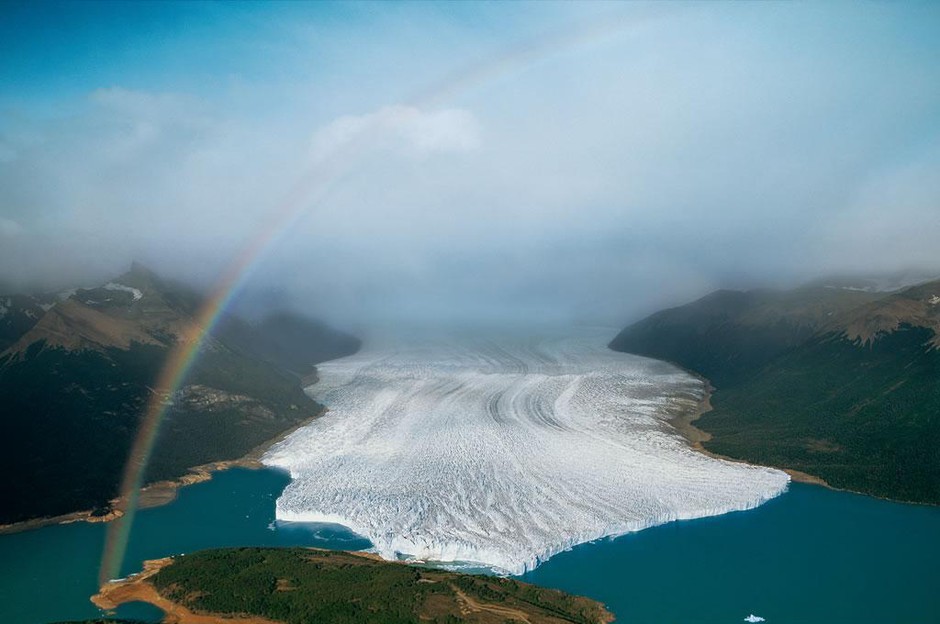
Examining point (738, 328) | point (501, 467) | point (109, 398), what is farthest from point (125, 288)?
point (738, 328)

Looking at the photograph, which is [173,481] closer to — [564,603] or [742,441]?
[564,603]

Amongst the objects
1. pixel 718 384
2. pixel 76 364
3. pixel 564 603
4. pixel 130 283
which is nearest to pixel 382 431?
pixel 76 364

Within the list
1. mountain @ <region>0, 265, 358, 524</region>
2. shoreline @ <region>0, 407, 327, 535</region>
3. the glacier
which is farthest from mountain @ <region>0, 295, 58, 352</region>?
the glacier

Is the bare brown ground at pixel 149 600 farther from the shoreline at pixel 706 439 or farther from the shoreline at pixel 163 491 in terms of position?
the shoreline at pixel 706 439

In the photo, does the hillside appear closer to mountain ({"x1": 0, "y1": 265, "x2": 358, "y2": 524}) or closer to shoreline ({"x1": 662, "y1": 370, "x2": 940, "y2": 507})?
mountain ({"x1": 0, "y1": 265, "x2": 358, "y2": 524})

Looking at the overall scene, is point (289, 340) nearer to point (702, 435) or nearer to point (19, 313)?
point (19, 313)

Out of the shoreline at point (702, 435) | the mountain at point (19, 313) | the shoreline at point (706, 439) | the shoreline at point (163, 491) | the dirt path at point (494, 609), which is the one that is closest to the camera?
the dirt path at point (494, 609)

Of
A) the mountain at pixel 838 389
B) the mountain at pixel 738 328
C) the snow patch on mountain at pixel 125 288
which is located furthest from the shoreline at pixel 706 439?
the snow patch on mountain at pixel 125 288
